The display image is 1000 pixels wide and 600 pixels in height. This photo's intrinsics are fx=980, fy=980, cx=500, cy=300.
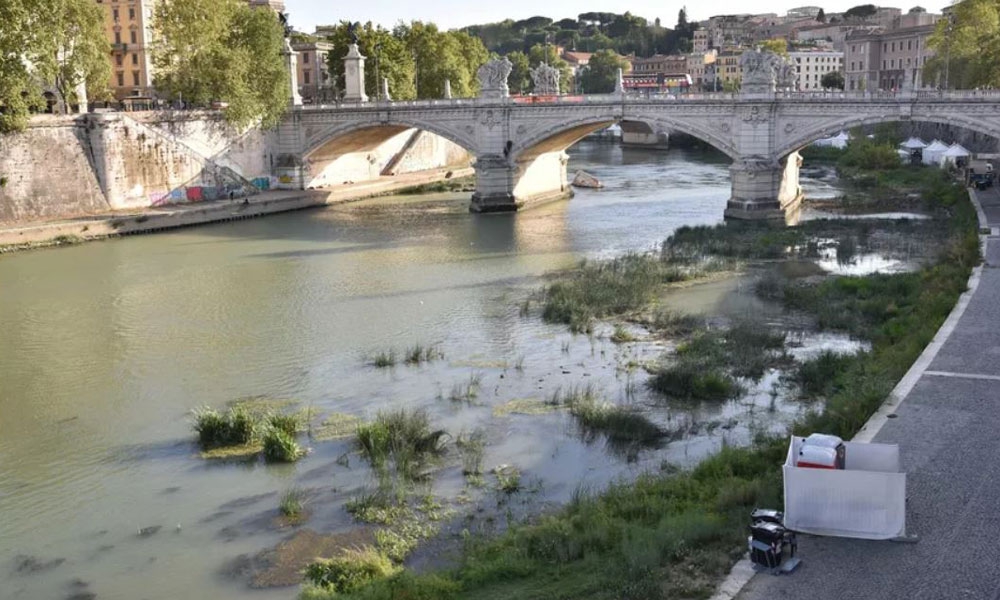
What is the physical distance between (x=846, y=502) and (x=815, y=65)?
95.8 metres

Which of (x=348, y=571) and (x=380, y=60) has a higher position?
(x=380, y=60)

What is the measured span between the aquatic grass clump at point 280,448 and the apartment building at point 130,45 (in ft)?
128

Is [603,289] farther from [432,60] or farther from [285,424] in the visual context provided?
[432,60]

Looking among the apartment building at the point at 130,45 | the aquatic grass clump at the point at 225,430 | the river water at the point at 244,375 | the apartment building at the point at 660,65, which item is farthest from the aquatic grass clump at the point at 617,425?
the apartment building at the point at 660,65

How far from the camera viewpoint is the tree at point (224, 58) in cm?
3628

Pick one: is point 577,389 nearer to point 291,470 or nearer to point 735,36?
point 291,470

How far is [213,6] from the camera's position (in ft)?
121

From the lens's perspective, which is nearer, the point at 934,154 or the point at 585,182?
the point at 585,182

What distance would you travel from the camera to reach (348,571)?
8680mm

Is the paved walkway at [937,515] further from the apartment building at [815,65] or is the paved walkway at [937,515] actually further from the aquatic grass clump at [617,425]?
the apartment building at [815,65]

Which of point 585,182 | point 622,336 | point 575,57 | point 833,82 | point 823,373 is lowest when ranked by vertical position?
point 622,336

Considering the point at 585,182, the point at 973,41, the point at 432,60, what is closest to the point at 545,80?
the point at 585,182

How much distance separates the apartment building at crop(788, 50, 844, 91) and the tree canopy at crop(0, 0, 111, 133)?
76526mm

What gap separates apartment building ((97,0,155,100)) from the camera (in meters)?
47.4
